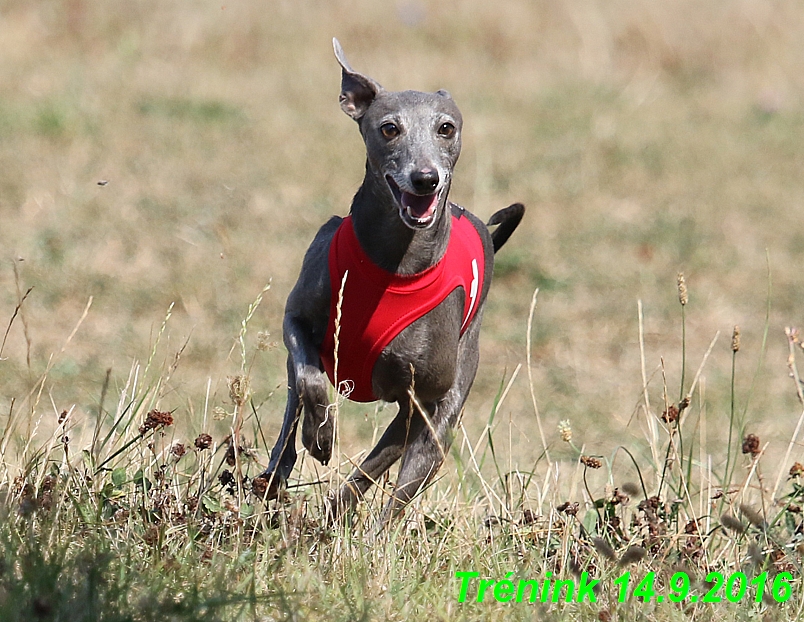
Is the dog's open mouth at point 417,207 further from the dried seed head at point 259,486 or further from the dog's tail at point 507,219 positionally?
the dog's tail at point 507,219

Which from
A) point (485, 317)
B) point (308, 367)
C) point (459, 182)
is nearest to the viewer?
point (308, 367)

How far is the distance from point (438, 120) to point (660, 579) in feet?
4.80

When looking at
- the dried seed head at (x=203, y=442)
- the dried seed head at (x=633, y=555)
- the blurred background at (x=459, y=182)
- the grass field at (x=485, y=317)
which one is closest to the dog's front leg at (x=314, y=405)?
the grass field at (x=485, y=317)

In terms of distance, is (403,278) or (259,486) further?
(403,278)

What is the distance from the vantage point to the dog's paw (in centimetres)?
337

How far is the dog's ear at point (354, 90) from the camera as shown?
361cm

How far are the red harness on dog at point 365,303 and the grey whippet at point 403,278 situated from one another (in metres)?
0.02

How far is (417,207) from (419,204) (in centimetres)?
1

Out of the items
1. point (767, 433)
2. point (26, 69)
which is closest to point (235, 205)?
point (26, 69)

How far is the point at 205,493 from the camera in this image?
3307 mm

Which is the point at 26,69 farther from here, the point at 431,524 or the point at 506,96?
the point at 431,524

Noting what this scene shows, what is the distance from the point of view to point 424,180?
127 inches

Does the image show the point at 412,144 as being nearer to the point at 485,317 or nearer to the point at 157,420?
the point at 157,420

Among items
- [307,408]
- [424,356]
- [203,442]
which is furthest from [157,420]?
[424,356]
